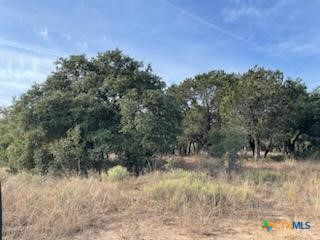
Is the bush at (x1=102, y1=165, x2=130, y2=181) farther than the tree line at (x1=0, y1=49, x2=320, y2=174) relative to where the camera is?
No

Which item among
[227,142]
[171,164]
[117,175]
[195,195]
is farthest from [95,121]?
[195,195]

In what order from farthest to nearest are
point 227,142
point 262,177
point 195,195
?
1. point 227,142
2. point 262,177
3. point 195,195

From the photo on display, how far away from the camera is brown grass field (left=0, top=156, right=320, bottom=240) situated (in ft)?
14.9

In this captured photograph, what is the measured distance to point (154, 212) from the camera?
225 inches

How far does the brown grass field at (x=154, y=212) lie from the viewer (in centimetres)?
453

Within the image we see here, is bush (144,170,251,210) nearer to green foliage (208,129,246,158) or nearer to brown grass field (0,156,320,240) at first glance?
brown grass field (0,156,320,240)

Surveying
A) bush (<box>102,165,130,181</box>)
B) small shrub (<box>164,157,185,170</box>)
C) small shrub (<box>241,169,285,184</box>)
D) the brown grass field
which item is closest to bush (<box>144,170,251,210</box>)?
the brown grass field

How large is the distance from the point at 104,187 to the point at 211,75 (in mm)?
21978

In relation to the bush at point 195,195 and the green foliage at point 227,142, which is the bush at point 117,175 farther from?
the green foliage at point 227,142

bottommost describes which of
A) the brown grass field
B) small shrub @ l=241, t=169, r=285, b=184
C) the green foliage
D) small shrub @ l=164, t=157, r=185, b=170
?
the brown grass field

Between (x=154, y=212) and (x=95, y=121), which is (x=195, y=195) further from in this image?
(x=95, y=121)

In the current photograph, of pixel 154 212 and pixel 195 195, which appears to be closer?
pixel 154 212

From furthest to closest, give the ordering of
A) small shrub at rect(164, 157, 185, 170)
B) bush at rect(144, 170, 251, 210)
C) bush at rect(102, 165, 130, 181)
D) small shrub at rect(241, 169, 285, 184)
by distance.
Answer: small shrub at rect(164, 157, 185, 170) < small shrub at rect(241, 169, 285, 184) < bush at rect(102, 165, 130, 181) < bush at rect(144, 170, 251, 210)

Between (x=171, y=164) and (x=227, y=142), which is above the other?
(x=227, y=142)
